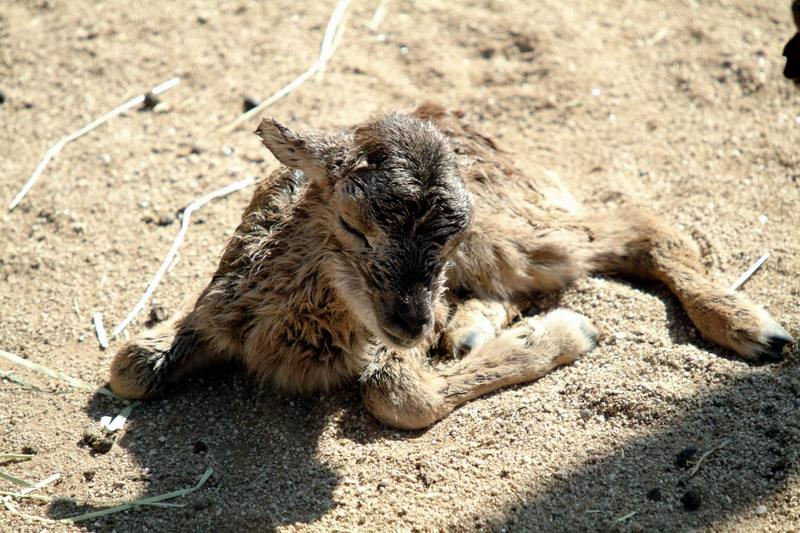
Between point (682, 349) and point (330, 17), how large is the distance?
5229mm

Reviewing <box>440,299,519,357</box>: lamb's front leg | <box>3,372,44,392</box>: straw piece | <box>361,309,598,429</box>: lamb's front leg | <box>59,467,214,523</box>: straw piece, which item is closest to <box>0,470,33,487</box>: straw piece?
<box>59,467,214,523</box>: straw piece

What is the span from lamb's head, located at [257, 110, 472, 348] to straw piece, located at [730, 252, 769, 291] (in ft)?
7.75

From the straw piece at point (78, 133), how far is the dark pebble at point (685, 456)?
5235 millimetres

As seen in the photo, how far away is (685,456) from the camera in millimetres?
4703

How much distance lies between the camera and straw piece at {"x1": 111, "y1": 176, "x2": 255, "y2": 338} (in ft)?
20.1

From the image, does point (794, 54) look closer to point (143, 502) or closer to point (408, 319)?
point (408, 319)

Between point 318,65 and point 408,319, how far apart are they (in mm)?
4480

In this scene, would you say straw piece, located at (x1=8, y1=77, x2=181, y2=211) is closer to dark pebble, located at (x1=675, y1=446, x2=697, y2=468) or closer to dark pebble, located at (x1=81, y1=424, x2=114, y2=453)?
dark pebble, located at (x1=81, y1=424, x2=114, y2=453)

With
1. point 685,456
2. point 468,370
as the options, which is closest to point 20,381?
point 468,370

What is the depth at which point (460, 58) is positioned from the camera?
28.4ft

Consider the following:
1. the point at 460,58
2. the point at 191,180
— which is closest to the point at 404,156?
the point at 191,180

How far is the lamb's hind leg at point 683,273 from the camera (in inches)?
215

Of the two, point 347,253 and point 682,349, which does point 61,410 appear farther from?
point 682,349

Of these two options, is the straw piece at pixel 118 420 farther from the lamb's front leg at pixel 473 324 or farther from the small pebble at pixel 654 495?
the small pebble at pixel 654 495
